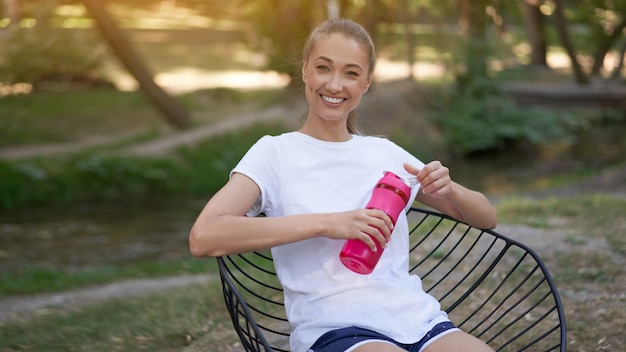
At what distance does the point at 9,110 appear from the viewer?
542 inches

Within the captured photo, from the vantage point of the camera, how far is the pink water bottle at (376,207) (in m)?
2.16

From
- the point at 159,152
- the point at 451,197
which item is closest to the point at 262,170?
the point at 451,197

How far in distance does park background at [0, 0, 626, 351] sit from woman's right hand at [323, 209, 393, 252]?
2.45ft

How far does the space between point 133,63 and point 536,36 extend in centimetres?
1155

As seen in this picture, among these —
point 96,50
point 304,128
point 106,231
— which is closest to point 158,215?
point 106,231

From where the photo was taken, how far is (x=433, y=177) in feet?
7.61

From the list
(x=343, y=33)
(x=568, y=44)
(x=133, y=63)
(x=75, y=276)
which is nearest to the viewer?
(x=343, y=33)

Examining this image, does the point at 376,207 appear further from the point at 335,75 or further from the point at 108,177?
the point at 108,177

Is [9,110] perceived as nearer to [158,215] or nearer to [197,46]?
[158,215]

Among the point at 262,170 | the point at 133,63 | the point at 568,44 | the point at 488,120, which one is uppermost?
the point at 262,170

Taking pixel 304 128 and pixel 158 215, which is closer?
pixel 304 128

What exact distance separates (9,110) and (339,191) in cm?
1250

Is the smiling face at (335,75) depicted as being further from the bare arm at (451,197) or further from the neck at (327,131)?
the bare arm at (451,197)

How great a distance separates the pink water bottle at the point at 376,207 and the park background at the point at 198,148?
72 centimetres
